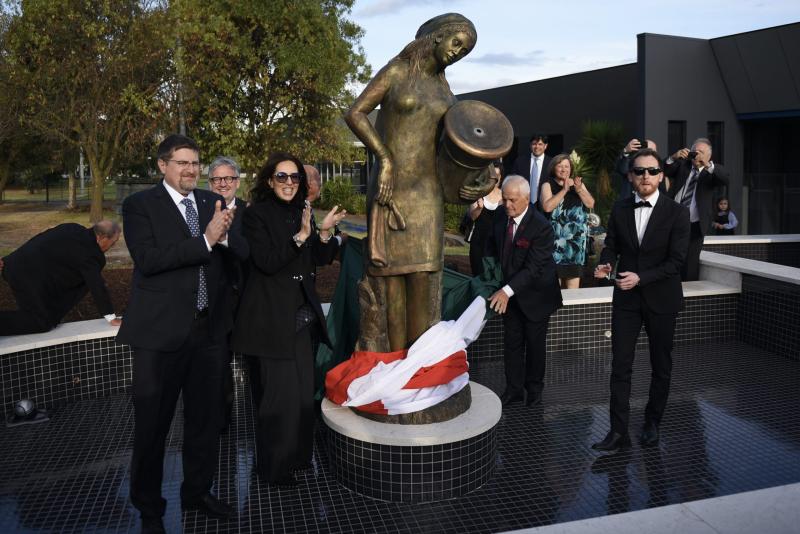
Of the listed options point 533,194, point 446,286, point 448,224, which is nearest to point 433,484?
point 446,286

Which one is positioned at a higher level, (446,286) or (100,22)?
(100,22)

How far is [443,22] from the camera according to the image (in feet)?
14.2

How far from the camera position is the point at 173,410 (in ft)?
12.8

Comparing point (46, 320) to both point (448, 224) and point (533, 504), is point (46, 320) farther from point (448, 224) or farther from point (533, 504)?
point (448, 224)

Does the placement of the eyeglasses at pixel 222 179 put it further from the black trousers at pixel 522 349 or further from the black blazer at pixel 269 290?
the black trousers at pixel 522 349

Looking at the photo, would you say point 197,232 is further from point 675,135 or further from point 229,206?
point 675,135

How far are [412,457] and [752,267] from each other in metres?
4.93

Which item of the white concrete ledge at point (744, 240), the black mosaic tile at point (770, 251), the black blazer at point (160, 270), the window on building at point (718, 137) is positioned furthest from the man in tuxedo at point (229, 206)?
the window on building at point (718, 137)

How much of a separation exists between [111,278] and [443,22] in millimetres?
8862

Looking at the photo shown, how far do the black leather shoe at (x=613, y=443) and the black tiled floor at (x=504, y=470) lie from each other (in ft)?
0.25

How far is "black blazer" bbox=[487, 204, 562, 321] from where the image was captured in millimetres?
5655

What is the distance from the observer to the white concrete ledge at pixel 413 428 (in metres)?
4.23

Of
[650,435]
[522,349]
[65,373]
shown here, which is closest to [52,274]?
[65,373]

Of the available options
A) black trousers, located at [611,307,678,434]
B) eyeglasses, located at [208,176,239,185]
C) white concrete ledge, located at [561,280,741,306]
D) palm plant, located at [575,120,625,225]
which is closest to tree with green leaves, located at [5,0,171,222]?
palm plant, located at [575,120,625,225]
